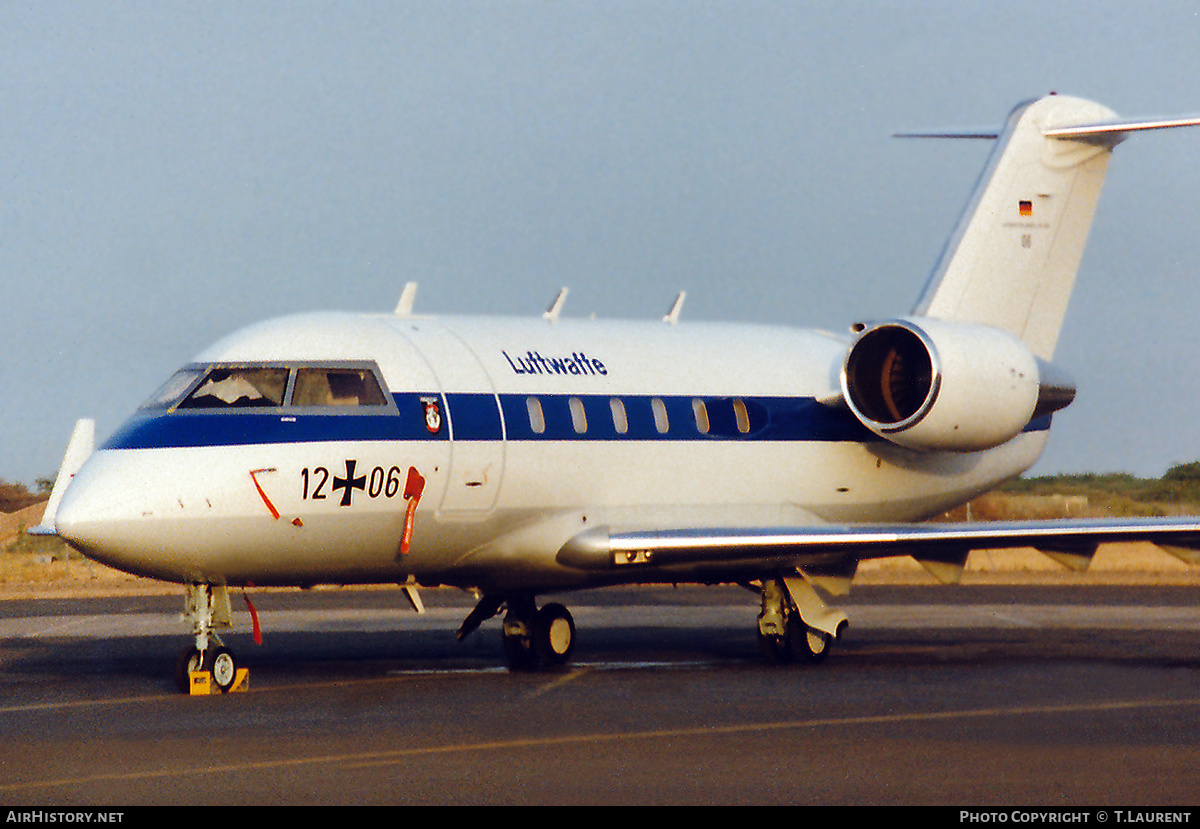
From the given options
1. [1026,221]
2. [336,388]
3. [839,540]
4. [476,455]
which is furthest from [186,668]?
[1026,221]

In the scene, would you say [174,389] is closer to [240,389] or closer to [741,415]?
[240,389]

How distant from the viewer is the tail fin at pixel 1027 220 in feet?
72.0

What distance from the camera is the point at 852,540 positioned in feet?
59.3

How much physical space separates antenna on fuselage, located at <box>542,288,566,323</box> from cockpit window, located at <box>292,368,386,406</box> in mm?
3229

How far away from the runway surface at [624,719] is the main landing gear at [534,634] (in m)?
0.54

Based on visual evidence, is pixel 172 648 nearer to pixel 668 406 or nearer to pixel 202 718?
pixel 668 406

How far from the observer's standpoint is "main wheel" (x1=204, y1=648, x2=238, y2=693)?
15836 mm

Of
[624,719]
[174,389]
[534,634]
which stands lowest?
[534,634]

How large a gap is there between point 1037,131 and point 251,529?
11955mm

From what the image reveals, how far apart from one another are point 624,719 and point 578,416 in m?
5.48

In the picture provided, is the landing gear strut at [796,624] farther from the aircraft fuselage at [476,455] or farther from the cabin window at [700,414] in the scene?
the cabin window at [700,414]

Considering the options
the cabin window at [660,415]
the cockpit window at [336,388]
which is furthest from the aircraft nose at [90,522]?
the cabin window at [660,415]

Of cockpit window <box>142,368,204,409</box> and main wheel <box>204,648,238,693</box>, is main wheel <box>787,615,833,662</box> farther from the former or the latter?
cockpit window <box>142,368,204,409</box>

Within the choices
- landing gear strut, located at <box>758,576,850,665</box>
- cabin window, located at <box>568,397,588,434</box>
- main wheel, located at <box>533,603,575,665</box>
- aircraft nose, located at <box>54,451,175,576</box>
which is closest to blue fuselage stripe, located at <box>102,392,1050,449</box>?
cabin window, located at <box>568,397,588,434</box>
